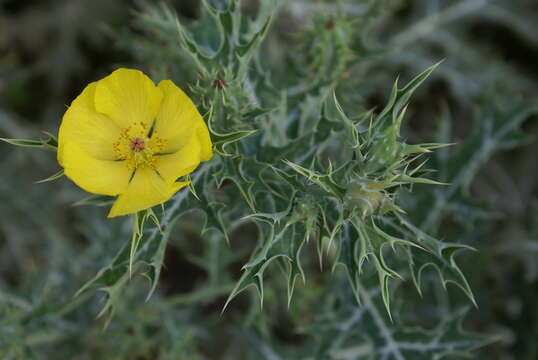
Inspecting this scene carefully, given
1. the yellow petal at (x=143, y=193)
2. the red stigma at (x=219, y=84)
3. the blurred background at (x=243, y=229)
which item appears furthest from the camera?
the blurred background at (x=243, y=229)

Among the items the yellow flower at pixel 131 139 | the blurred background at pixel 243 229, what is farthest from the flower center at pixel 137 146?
the blurred background at pixel 243 229

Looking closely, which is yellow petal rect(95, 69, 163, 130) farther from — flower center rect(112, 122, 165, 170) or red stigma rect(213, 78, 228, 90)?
red stigma rect(213, 78, 228, 90)

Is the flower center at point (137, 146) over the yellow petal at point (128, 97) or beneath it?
beneath

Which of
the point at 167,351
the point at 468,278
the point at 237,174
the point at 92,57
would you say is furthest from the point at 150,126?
the point at 92,57

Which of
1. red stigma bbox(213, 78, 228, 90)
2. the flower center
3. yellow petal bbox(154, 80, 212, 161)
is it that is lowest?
the flower center

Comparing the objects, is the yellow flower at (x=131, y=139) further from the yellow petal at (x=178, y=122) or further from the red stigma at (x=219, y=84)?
the red stigma at (x=219, y=84)

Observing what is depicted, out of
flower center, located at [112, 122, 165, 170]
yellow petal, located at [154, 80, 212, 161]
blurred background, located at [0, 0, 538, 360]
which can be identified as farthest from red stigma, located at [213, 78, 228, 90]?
blurred background, located at [0, 0, 538, 360]
